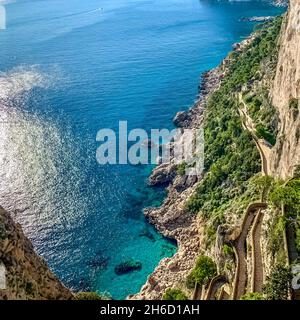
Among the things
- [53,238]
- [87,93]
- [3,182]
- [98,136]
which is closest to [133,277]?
[53,238]

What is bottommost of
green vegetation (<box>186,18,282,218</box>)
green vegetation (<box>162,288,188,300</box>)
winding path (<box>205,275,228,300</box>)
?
green vegetation (<box>162,288,188,300</box>)

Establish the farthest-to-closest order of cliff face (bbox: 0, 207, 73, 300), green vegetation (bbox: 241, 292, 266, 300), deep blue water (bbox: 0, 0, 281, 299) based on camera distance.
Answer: deep blue water (bbox: 0, 0, 281, 299)
green vegetation (bbox: 241, 292, 266, 300)
cliff face (bbox: 0, 207, 73, 300)

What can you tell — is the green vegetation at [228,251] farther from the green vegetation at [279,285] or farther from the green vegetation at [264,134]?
the green vegetation at [264,134]

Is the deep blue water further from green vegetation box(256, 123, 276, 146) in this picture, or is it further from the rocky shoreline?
green vegetation box(256, 123, 276, 146)

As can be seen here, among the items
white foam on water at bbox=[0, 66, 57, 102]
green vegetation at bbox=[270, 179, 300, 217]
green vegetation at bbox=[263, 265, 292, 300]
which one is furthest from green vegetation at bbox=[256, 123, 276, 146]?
white foam on water at bbox=[0, 66, 57, 102]

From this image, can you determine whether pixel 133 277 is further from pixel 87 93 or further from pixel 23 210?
pixel 87 93

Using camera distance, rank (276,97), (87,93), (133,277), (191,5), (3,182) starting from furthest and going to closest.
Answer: (191,5)
(87,93)
(3,182)
(276,97)
(133,277)

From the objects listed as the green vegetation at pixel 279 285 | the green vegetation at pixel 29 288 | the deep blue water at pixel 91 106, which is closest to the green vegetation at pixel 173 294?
the deep blue water at pixel 91 106
